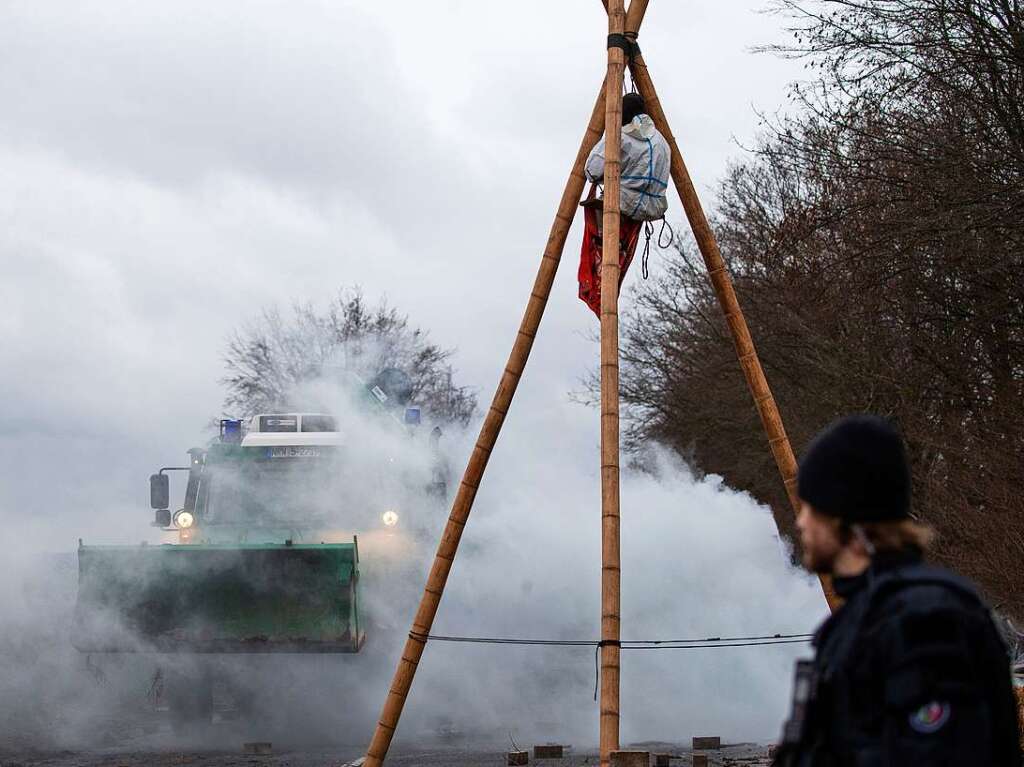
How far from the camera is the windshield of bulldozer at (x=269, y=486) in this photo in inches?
611

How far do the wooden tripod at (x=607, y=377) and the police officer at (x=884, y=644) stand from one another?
3877 millimetres

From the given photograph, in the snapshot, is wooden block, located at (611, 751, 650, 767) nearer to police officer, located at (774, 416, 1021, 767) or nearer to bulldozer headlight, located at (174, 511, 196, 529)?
police officer, located at (774, 416, 1021, 767)

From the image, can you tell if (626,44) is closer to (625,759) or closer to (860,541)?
(625,759)

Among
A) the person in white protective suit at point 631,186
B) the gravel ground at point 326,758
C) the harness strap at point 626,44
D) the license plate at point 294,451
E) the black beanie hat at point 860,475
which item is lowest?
the gravel ground at point 326,758

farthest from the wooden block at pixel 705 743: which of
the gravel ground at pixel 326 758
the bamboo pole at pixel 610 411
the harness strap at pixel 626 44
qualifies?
the harness strap at pixel 626 44

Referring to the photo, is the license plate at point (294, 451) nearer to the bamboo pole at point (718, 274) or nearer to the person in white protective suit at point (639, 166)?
the bamboo pole at point (718, 274)

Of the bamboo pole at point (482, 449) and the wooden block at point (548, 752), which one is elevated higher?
the bamboo pole at point (482, 449)

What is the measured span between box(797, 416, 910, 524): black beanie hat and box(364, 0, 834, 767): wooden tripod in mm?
3867

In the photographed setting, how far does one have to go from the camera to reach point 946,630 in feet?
8.51

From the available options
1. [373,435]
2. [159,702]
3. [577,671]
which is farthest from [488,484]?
[159,702]

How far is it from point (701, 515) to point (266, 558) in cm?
410

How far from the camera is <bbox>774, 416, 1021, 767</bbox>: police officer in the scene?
2.56m

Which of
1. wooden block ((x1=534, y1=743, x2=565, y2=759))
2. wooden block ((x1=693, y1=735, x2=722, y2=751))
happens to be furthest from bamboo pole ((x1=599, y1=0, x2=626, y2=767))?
wooden block ((x1=693, y1=735, x2=722, y2=751))

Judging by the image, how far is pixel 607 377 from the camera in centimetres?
694
